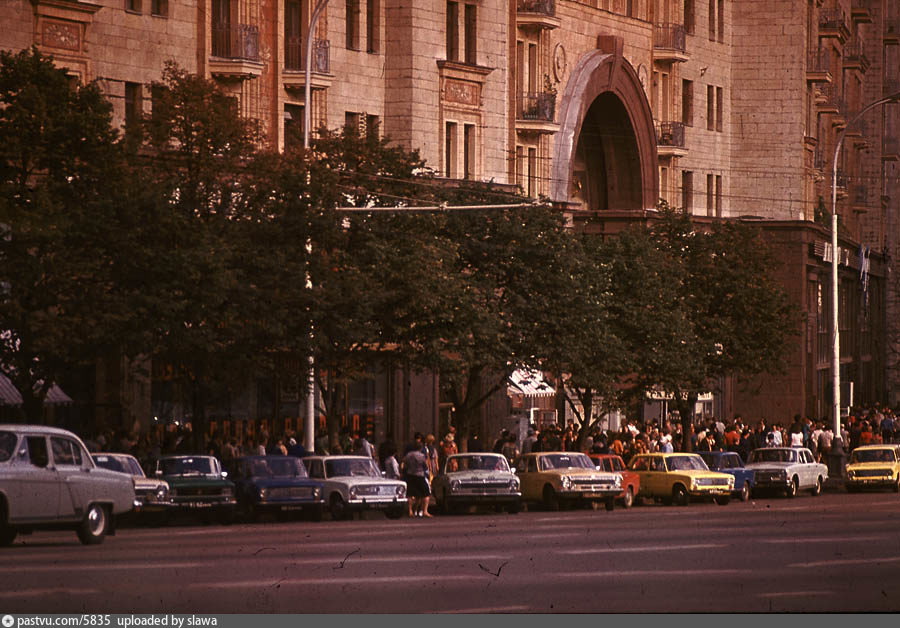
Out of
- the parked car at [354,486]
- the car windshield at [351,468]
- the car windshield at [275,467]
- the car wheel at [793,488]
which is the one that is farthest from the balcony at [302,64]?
the car windshield at [275,467]

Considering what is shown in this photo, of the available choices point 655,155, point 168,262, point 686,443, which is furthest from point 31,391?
point 655,155

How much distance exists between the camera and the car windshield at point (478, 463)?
135ft

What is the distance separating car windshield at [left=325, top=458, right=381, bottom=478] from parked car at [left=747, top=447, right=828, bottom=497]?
569 inches

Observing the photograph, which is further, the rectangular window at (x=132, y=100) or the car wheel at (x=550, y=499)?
the rectangular window at (x=132, y=100)

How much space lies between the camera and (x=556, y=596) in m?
19.5

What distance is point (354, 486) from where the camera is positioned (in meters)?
37.4

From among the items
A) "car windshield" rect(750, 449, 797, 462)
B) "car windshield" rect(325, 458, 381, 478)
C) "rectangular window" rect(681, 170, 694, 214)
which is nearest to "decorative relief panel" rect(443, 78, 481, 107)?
"car windshield" rect(750, 449, 797, 462)

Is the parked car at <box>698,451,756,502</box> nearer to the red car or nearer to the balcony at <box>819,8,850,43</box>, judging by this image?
the red car

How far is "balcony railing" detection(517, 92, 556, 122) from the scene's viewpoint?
65062mm

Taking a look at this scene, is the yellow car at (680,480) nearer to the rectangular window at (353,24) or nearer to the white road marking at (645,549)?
the rectangular window at (353,24)

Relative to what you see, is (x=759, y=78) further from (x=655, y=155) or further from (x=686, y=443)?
(x=686, y=443)

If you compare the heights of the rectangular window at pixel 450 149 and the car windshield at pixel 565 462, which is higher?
the rectangular window at pixel 450 149

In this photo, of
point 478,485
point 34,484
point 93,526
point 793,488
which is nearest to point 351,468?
point 478,485

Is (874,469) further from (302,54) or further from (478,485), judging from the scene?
(302,54)
